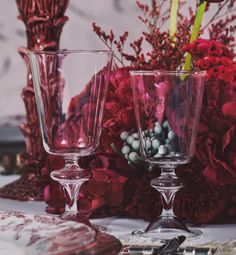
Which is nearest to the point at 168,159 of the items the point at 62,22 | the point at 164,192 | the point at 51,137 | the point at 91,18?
the point at 164,192

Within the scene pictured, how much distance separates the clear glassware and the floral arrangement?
0.06 meters

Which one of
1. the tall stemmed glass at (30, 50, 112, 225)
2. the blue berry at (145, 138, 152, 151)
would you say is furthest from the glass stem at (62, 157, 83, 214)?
the blue berry at (145, 138, 152, 151)

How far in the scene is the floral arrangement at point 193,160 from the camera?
1008mm

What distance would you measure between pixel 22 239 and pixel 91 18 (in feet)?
5.87

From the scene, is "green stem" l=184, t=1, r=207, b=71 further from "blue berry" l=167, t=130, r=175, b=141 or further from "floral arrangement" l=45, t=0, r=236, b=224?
"blue berry" l=167, t=130, r=175, b=141

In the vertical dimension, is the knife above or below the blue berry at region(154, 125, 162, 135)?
below

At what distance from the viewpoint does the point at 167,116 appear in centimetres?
95

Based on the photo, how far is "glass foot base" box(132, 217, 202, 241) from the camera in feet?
3.22

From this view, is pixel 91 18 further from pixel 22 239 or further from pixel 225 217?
pixel 22 239

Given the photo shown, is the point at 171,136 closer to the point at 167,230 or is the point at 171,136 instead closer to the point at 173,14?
the point at 167,230

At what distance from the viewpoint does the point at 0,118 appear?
2.54m

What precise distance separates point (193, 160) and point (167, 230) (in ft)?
0.34

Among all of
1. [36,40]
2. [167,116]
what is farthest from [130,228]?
[36,40]

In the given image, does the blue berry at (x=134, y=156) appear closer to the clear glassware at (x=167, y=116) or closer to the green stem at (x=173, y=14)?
the clear glassware at (x=167, y=116)
